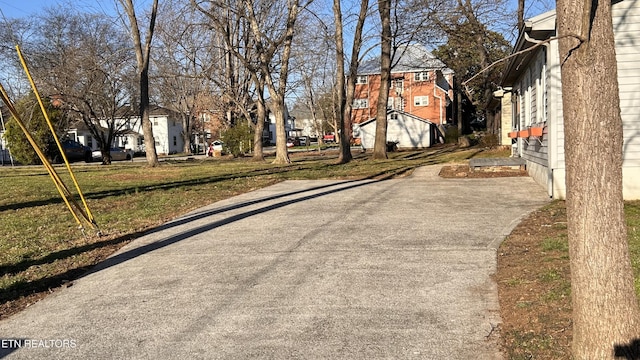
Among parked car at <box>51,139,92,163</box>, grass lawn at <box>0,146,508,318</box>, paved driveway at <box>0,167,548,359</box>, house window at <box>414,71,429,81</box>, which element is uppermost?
house window at <box>414,71,429,81</box>

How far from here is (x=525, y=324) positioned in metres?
4.36

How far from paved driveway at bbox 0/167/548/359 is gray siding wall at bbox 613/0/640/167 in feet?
8.35

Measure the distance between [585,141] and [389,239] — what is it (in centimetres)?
454

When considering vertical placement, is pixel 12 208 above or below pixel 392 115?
below

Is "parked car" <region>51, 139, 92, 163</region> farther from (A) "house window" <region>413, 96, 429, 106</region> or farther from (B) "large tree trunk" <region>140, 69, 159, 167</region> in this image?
(A) "house window" <region>413, 96, 429, 106</region>

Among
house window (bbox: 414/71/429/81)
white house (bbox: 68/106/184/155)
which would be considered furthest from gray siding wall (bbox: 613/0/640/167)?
white house (bbox: 68/106/184/155)

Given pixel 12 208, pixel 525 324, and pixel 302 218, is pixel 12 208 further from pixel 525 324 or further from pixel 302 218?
pixel 525 324

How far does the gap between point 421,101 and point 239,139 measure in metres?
27.9

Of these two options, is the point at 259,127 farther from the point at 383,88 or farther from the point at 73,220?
the point at 73,220

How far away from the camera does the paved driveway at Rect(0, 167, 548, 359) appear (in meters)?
4.31

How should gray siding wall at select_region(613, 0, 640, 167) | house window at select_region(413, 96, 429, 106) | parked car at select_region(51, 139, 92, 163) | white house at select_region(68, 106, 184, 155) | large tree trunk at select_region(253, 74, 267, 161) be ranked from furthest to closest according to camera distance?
white house at select_region(68, 106, 184, 155) < house window at select_region(413, 96, 429, 106) < parked car at select_region(51, 139, 92, 163) < large tree trunk at select_region(253, 74, 267, 161) < gray siding wall at select_region(613, 0, 640, 167)

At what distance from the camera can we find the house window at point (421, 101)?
58469 mm

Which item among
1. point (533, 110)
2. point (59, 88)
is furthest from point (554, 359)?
point (59, 88)

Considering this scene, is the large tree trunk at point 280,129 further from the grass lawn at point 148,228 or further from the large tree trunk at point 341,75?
the grass lawn at point 148,228
